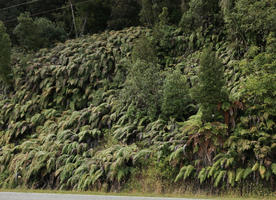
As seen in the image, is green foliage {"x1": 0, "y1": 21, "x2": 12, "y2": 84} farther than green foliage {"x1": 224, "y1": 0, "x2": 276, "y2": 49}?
Yes

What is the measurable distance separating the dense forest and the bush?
0.12m

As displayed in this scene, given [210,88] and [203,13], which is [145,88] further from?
[203,13]

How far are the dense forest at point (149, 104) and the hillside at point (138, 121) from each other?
0.18 ft

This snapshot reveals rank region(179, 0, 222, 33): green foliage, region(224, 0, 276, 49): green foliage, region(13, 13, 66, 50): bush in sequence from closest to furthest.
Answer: region(224, 0, 276, 49): green foliage < region(179, 0, 222, 33): green foliage < region(13, 13, 66, 50): bush

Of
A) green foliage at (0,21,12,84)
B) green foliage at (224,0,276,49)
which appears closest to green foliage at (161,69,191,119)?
green foliage at (224,0,276,49)

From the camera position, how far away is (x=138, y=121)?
1462 centimetres

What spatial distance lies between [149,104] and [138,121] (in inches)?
43.5

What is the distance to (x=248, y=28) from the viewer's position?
584 inches

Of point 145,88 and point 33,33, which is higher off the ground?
point 33,33

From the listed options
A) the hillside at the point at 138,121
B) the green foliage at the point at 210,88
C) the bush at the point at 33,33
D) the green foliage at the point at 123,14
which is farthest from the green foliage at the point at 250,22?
the bush at the point at 33,33

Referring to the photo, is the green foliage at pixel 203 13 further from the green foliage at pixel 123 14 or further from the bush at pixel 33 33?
the bush at pixel 33 33

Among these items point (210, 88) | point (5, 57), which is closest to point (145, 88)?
point (210, 88)

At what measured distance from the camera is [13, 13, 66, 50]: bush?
80.1 ft

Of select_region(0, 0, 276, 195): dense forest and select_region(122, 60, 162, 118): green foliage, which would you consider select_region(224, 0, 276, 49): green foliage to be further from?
select_region(122, 60, 162, 118): green foliage
